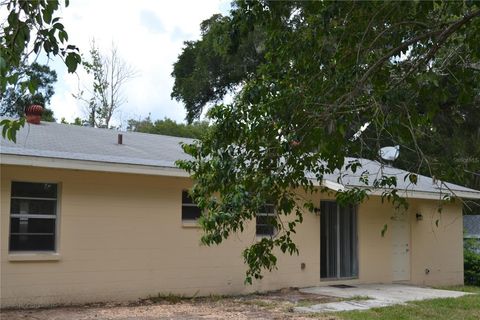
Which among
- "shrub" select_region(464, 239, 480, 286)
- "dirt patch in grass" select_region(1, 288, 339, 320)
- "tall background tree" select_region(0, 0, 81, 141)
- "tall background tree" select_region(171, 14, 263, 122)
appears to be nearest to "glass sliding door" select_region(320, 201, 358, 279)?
"dirt patch in grass" select_region(1, 288, 339, 320)

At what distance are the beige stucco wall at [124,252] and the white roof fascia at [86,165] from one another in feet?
1.50

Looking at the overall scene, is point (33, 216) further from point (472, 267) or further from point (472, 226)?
point (472, 226)

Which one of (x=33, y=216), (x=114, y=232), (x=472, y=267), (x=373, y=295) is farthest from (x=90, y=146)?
(x=472, y=267)

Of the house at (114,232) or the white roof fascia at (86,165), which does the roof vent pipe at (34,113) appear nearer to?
the house at (114,232)

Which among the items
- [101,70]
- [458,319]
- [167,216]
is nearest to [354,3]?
[458,319]

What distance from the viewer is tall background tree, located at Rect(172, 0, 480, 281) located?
638 cm

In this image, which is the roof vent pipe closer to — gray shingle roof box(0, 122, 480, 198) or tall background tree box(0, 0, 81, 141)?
gray shingle roof box(0, 122, 480, 198)

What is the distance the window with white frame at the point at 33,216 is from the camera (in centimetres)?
1109

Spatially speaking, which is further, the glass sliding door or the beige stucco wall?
the glass sliding door

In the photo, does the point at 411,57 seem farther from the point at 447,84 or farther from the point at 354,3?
the point at 354,3

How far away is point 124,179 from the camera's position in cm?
1234

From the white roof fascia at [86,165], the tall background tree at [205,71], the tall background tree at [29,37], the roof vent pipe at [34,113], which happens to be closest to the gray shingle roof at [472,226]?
the tall background tree at [205,71]

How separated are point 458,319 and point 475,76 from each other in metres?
5.10

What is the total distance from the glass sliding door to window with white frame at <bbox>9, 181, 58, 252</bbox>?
748 centimetres
